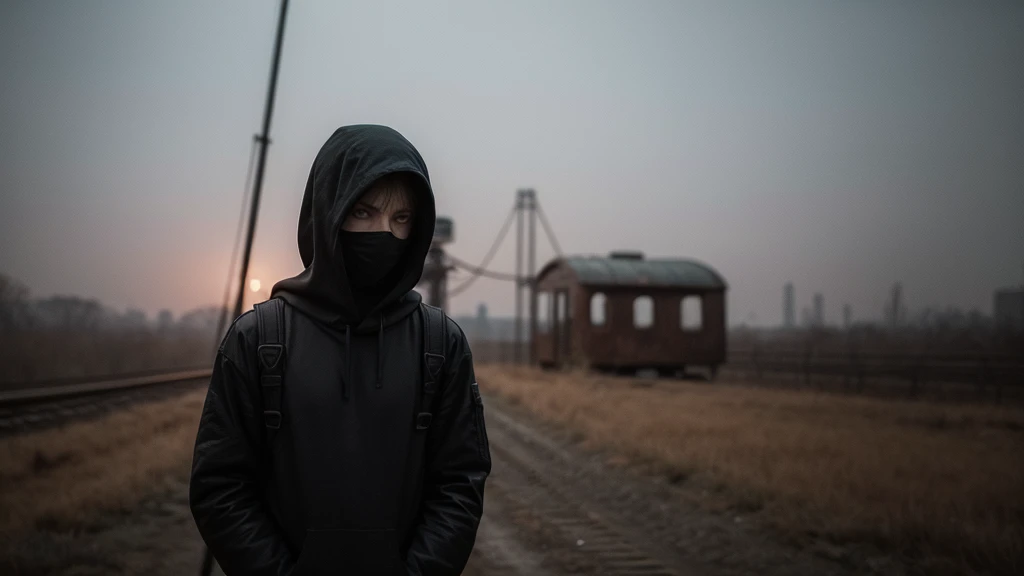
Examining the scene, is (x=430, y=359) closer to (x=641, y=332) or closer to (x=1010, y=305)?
(x=1010, y=305)

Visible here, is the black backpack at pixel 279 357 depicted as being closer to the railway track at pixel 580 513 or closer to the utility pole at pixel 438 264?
the railway track at pixel 580 513

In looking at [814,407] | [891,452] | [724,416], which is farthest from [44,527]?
[814,407]

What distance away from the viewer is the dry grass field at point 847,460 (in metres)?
4.95

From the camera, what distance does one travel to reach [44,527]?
434 cm

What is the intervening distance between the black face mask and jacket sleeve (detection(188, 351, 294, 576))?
0.35m

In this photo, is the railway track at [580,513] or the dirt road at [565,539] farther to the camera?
the railway track at [580,513]

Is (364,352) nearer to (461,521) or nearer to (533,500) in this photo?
(461,521)

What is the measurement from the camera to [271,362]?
5.41 feet

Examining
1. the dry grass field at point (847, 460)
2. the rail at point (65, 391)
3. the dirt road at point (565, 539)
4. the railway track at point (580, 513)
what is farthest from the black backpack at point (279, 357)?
the dry grass field at point (847, 460)

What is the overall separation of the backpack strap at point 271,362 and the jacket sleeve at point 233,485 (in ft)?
0.13

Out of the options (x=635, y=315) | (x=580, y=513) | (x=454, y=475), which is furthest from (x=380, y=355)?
(x=635, y=315)

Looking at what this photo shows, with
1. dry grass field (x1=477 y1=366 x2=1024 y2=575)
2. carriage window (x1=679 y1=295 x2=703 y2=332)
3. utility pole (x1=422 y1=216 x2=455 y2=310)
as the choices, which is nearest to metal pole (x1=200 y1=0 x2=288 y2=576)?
dry grass field (x1=477 y1=366 x2=1024 y2=575)

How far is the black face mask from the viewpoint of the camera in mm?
1736

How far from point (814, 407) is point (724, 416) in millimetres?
2092
